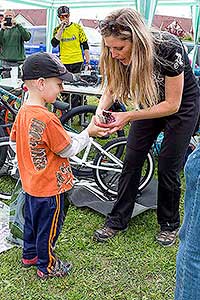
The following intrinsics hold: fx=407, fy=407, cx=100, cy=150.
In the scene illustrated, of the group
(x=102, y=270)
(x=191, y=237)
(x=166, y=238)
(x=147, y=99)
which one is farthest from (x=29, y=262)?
(x=191, y=237)

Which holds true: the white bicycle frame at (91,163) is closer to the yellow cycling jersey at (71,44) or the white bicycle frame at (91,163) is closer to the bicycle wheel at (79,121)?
the bicycle wheel at (79,121)

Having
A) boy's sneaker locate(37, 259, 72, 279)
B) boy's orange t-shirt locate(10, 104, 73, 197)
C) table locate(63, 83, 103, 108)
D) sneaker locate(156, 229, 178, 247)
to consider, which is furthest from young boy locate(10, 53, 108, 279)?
table locate(63, 83, 103, 108)

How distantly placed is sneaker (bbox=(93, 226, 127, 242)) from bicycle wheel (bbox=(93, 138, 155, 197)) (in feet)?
1.92

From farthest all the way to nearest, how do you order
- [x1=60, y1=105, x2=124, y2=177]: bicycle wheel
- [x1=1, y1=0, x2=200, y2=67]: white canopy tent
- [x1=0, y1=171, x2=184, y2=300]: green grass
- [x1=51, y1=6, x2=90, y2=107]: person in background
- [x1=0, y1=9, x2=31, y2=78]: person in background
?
[x1=1, y1=0, x2=200, y2=67]: white canopy tent
[x1=0, y1=9, x2=31, y2=78]: person in background
[x1=51, y1=6, x2=90, y2=107]: person in background
[x1=60, y1=105, x2=124, y2=177]: bicycle wheel
[x1=0, y1=171, x2=184, y2=300]: green grass

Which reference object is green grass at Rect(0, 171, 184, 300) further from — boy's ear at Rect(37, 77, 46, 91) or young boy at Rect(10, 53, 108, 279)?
boy's ear at Rect(37, 77, 46, 91)

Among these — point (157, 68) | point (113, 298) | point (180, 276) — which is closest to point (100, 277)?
point (113, 298)

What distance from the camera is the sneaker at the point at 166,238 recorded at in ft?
9.77

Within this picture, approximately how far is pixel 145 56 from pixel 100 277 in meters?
1.42

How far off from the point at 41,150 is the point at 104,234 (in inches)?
41.6

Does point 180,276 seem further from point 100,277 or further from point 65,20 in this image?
point 65,20

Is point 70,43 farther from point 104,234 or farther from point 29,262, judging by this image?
point 29,262

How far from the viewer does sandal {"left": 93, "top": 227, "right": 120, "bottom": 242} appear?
3025mm

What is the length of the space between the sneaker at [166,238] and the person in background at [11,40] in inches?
204

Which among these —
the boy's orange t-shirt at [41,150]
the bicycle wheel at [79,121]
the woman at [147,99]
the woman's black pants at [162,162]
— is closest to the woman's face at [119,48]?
the woman at [147,99]
